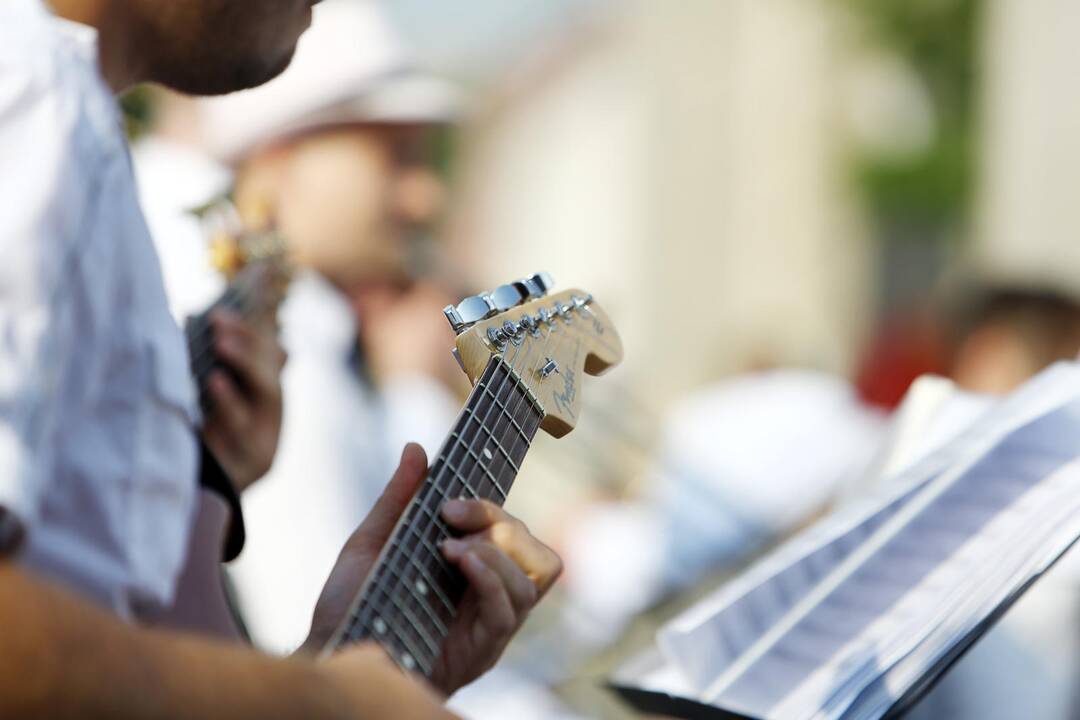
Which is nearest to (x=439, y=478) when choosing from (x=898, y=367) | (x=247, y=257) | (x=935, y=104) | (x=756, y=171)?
(x=247, y=257)

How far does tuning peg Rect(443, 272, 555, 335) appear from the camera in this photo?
1.13 meters

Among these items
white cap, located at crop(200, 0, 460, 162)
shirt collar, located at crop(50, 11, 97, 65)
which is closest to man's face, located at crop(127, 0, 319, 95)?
shirt collar, located at crop(50, 11, 97, 65)

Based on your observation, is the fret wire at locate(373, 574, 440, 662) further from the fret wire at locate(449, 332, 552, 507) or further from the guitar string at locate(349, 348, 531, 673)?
the fret wire at locate(449, 332, 552, 507)

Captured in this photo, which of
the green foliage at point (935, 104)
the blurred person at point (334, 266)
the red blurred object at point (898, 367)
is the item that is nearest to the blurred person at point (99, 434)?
the blurred person at point (334, 266)

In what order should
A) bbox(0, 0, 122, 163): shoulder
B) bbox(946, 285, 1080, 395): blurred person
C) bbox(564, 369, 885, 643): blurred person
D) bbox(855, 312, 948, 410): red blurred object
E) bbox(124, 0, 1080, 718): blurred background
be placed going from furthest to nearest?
bbox(124, 0, 1080, 718): blurred background
bbox(855, 312, 948, 410): red blurred object
bbox(564, 369, 885, 643): blurred person
bbox(946, 285, 1080, 395): blurred person
bbox(0, 0, 122, 163): shoulder

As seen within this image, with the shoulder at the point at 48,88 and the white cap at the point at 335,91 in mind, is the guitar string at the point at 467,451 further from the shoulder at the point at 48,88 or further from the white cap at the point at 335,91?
the white cap at the point at 335,91

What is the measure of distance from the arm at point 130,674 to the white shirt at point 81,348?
6cm

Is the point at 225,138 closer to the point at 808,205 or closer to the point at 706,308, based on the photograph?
the point at 706,308

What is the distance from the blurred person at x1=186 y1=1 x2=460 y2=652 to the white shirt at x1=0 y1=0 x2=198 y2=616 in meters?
1.55

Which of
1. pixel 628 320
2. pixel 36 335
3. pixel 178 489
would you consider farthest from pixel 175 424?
pixel 628 320

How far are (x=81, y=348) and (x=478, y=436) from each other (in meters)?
0.37

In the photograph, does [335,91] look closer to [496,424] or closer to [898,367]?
[496,424]

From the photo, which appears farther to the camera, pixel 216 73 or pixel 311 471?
pixel 311 471

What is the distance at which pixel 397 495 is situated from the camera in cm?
112
